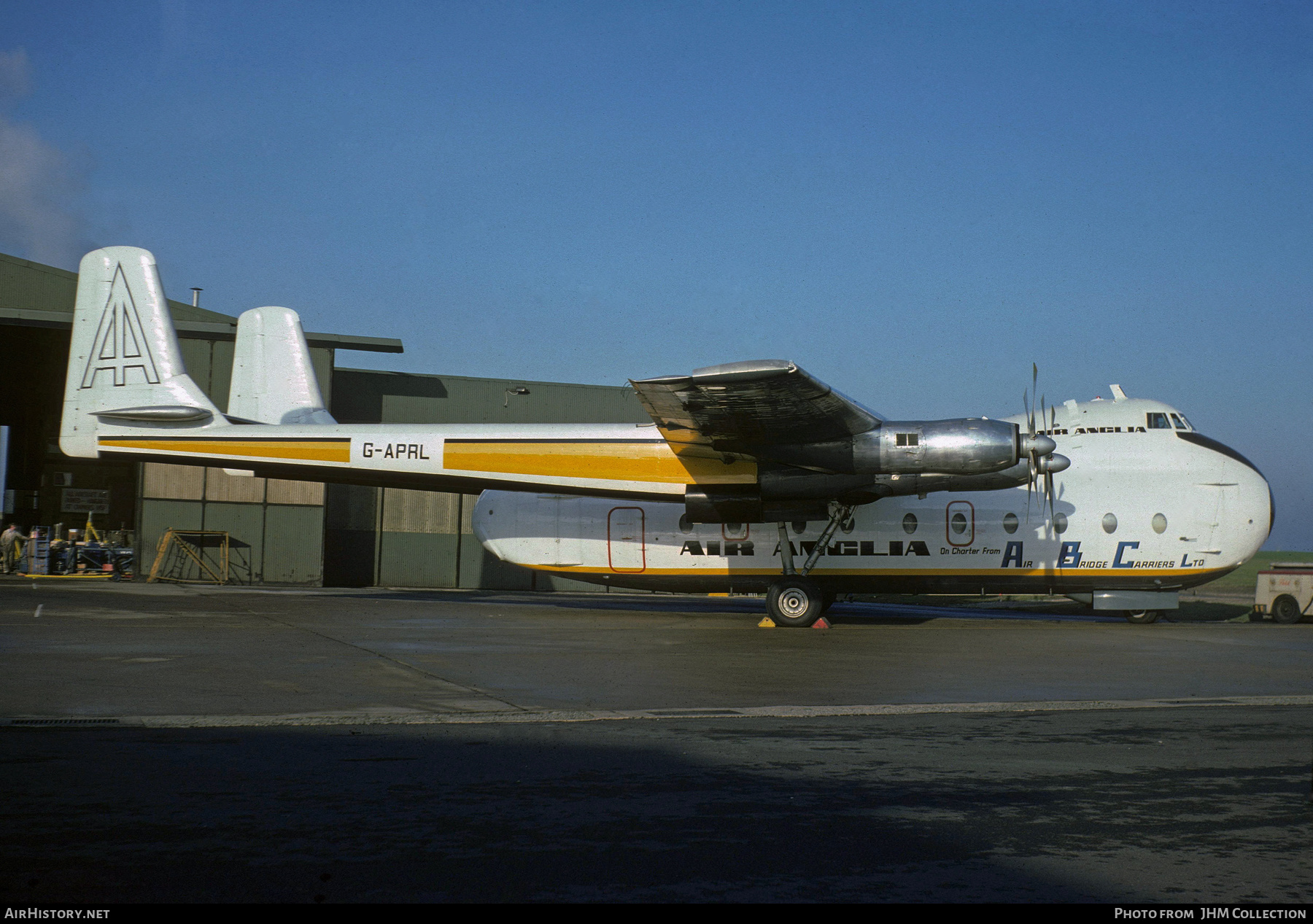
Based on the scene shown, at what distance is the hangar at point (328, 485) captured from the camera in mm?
33531

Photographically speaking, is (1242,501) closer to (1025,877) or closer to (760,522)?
(760,522)

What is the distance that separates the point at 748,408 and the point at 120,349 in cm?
1382

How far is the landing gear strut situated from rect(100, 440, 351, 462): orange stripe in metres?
9.36

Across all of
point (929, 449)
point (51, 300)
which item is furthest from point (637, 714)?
point (51, 300)

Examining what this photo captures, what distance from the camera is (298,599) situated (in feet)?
79.5

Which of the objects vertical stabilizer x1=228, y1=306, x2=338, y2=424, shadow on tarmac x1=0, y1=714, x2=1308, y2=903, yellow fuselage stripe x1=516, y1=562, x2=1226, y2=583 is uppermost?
vertical stabilizer x1=228, y1=306, x2=338, y2=424

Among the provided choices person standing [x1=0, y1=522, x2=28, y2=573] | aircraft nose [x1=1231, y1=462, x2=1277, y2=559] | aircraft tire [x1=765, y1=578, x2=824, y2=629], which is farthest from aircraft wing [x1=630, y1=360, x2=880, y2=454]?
person standing [x1=0, y1=522, x2=28, y2=573]

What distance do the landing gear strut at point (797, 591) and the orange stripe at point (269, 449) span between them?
369 inches

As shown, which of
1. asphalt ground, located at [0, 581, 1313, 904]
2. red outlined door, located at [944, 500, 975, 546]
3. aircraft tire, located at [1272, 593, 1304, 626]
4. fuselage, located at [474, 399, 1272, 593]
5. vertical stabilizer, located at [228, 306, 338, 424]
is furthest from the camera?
vertical stabilizer, located at [228, 306, 338, 424]

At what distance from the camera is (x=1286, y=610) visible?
2261 centimetres

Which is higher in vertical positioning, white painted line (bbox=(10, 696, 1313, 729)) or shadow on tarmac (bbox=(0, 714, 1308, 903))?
shadow on tarmac (bbox=(0, 714, 1308, 903))

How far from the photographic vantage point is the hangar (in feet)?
110

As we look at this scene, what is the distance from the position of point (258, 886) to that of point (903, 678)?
28.9 ft

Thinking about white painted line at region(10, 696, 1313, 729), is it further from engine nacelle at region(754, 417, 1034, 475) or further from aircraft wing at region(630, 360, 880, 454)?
engine nacelle at region(754, 417, 1034, 475)
